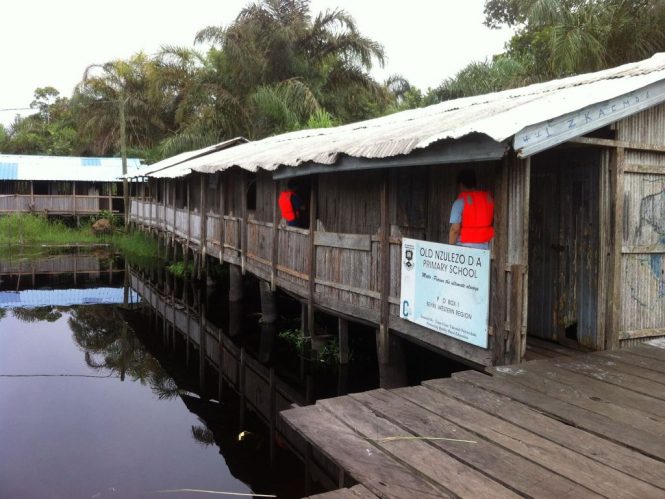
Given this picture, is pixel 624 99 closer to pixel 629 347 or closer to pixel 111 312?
pixel 629 347

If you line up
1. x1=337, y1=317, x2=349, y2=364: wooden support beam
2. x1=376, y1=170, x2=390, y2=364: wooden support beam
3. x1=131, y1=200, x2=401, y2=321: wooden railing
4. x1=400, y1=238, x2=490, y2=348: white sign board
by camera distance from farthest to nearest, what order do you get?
x1=337, y1=317, x2=349, y2=364: wooden support beam, x1=131, y1=200, x2=401, y2=321: wooden railing, x1=376, y1=170, x2=390, y2=364: wooden support beam, x1=400, y1=238, x2=490, y2=348: white sign board

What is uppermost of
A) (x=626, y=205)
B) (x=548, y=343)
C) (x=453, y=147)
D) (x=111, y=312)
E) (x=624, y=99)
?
(x=624, y=99)

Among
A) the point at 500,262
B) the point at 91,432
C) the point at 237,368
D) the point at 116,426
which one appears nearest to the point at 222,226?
the point at 237,368

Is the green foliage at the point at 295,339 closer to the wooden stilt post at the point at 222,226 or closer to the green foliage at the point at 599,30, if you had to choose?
the wooden stilt post at the point at 222,226

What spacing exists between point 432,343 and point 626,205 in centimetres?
229

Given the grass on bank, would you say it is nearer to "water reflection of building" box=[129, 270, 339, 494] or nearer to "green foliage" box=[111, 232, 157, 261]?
"green foliage" box=[111, 232, 157, 261]

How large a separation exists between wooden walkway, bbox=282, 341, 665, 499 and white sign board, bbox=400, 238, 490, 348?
0.76 meters

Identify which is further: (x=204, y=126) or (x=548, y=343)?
(x=204, y=126)

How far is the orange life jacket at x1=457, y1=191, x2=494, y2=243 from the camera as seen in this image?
5.66 metres

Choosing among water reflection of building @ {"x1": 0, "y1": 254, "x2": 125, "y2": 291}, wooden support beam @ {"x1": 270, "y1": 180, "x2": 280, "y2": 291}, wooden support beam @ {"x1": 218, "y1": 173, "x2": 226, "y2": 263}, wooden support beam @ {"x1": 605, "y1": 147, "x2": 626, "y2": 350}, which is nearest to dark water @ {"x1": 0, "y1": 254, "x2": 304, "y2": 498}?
wooden support beam @ {"x1": 270, "y1": 180, "x2": 280, "y2": 291}

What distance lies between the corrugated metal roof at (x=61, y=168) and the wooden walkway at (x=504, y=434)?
28.8 metres

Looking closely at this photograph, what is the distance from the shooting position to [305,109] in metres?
23.8

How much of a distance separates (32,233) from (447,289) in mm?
25880

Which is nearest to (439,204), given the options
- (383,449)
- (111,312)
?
(383,449)
